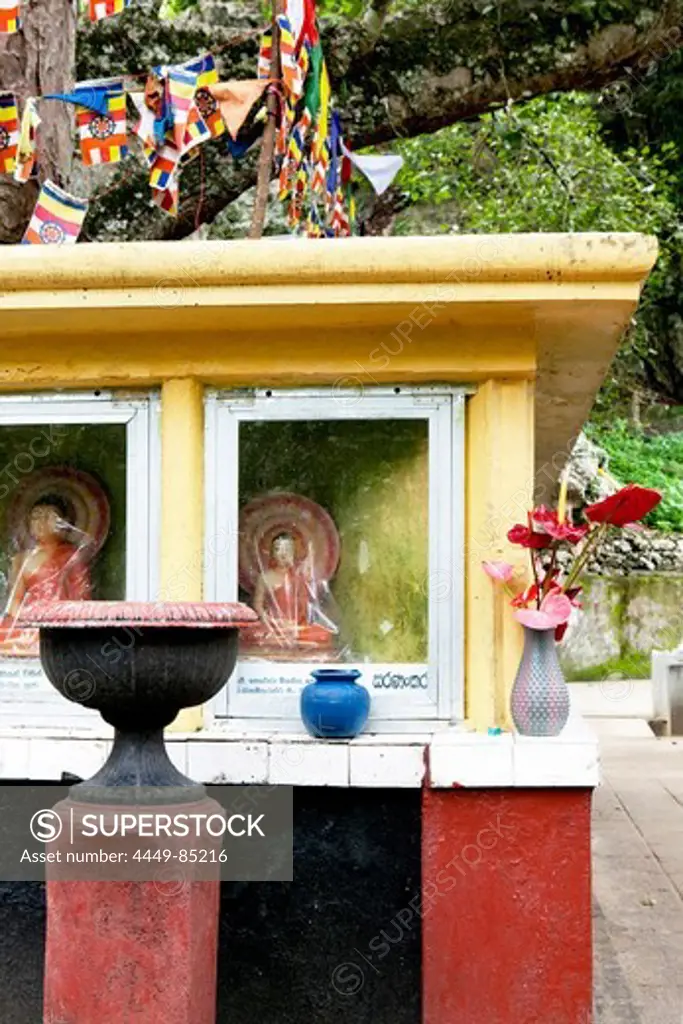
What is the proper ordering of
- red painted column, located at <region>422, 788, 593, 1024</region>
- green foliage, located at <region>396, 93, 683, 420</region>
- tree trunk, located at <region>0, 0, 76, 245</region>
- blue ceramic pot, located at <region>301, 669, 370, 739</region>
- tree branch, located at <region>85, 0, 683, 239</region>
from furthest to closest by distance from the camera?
green foliage, located at <region>396, 93, 683, 420</region>
tree branch, located at <region>85, 0, 683, 239</region>
tree trunk, located at <region>0, 0, 76, 245</region>
blue ceramic pot, located at <region>301, 669, 370, 739</region>
red painted column, located at <region>422, 788, 593, 1024</region>

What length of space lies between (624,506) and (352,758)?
1.19 meters

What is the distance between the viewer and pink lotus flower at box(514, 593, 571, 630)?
4.23 metres

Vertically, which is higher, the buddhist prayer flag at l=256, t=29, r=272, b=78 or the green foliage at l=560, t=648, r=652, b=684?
the buddhist prayer flag at l=256, t=29, r=272, b=78

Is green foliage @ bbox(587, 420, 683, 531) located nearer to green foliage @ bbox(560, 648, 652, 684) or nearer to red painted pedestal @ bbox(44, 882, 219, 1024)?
green foliage @ bbox(560, 648, 652, 684)

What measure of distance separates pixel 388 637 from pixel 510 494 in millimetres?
649

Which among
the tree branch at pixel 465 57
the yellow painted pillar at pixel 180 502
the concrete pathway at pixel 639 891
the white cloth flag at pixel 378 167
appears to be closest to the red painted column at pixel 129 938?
the yellow painted pillar at pixel 180 502

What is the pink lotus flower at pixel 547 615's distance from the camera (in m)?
4.23

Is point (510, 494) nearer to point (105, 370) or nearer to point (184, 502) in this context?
point (184, 502)

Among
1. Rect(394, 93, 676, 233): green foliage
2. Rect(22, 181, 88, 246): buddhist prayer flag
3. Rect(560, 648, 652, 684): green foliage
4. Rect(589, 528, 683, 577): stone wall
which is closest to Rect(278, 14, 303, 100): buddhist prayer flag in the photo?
Rect(22, 181, 88, 246): buddhist prayer flag

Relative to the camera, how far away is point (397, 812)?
442 centimetres

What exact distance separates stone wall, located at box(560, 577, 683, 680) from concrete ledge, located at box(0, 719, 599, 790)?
13037 millimetres

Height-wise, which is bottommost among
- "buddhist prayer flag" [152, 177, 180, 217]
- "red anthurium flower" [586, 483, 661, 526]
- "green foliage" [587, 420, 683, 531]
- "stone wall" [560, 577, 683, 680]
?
"red anthurium flower" [586, 483, 661, 526]

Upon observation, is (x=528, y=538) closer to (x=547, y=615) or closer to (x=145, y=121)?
(x=547, y=615)

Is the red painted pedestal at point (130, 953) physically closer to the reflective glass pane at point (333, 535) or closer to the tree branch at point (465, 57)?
the reflective glass pane at point (333, 535)
